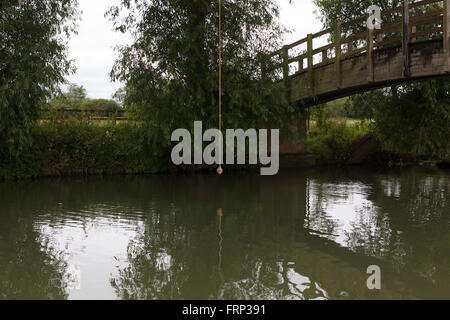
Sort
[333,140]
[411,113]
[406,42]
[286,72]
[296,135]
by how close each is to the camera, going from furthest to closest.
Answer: [333,140] < [296,135] < [286,72] < [411,113] < [406,42]

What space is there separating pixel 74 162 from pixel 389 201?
12243 mm

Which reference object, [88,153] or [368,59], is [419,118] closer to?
[368,59]

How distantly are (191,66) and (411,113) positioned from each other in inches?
339

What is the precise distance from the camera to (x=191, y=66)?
16.4 m

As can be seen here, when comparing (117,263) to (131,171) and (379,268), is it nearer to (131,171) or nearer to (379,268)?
(379,268)

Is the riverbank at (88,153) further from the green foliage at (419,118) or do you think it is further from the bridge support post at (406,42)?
the bridge support post at (406,42)

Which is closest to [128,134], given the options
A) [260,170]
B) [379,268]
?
[260,170]

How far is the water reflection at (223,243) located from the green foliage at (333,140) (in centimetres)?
1060

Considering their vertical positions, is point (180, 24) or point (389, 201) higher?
point (180, 24)

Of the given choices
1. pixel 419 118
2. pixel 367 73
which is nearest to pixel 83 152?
pixel 367 73

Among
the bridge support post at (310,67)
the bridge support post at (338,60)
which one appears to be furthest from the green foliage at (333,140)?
the bridge support post at (338,60)

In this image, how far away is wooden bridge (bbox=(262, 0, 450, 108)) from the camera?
13.7 m

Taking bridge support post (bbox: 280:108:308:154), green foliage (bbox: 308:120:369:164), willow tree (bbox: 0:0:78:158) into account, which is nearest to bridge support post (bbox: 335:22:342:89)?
bridge support post (bbox: 280:108:308:154)
